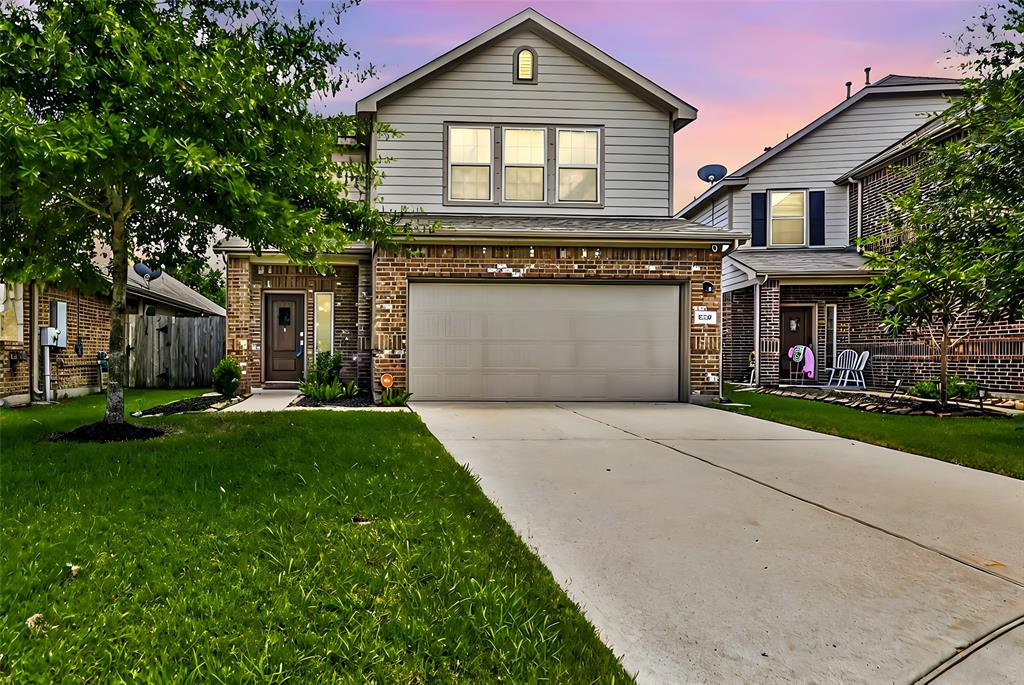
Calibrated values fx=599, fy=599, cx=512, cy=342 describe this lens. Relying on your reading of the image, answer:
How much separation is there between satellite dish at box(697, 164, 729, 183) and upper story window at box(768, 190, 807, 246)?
3303 millimetres

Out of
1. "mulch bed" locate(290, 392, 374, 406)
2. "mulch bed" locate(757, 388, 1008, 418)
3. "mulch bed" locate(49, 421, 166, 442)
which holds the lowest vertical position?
"mulch bed" locate(757, 388, 1008, 418)

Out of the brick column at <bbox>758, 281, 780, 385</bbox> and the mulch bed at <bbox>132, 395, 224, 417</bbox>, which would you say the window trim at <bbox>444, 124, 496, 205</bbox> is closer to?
the mulch bed at <bbox>132, 395, 224, 417</bbox>

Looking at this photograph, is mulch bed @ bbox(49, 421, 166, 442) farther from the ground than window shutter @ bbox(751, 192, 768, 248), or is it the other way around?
window shutter @ bbox(751, 192, 768, 248)

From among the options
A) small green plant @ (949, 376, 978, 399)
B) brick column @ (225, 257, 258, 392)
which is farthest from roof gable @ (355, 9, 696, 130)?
small green plant @ (949, 376, 978, 399)

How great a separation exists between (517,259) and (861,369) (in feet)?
29.6

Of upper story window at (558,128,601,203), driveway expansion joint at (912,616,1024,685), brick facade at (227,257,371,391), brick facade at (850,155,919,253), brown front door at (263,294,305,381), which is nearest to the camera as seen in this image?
driveway expansion joint at (912,616,1024,685)

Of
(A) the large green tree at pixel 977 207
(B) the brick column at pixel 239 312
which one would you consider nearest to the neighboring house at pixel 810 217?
(A) the large green tree at pixel 977 207

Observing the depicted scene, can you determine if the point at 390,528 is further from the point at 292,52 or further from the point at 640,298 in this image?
the point at 640,298

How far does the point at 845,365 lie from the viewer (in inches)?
574

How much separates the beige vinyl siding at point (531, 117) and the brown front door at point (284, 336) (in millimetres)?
3051

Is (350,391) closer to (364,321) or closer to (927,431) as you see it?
(364,321)

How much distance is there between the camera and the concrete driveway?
7.11ft

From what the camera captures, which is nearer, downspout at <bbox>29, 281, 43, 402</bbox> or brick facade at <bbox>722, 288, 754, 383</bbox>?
downspout at <bbox>29, 281, 43, 402</bbox>

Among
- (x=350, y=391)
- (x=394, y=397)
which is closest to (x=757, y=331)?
(x=394, y=397)
